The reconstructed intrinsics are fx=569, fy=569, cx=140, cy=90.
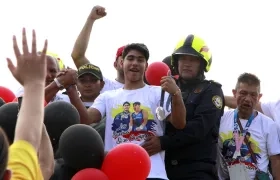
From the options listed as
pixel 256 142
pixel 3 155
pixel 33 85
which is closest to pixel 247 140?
pixel 256 142

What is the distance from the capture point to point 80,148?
400 cm

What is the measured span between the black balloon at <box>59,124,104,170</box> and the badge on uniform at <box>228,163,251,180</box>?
1.77 m

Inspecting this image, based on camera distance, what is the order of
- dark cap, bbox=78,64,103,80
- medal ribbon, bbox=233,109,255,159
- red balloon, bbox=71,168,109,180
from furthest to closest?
dark cap, bbox=78,64,103,80
medal ribbon, bbox=233,109,255,159
red balloon, bbox=71,168,109,180

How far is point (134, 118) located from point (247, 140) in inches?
52.0

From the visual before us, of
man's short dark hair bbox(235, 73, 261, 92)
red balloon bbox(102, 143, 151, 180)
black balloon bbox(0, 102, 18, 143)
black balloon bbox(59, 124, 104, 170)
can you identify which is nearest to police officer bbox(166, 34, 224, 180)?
man's short dark hair bbox(235, 73, 261, 92)

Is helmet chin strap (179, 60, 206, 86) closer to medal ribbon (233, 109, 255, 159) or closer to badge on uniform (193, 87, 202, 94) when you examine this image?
badge on uniform (193, 87, 202, 94)

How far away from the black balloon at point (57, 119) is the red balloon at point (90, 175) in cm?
44

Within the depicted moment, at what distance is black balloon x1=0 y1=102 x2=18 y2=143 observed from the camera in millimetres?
4020

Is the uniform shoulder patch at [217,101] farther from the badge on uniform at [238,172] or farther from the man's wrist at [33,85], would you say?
the man's wrist at [33,85]

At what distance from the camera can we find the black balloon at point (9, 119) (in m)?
4.02

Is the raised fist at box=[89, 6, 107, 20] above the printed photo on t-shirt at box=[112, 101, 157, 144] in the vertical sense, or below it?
above

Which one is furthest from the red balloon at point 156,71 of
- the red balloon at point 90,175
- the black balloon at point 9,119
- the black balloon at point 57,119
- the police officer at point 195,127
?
the red balloon at point 90,175

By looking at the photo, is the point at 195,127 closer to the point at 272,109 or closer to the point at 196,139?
the point at 196,139

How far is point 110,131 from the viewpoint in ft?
16.7
